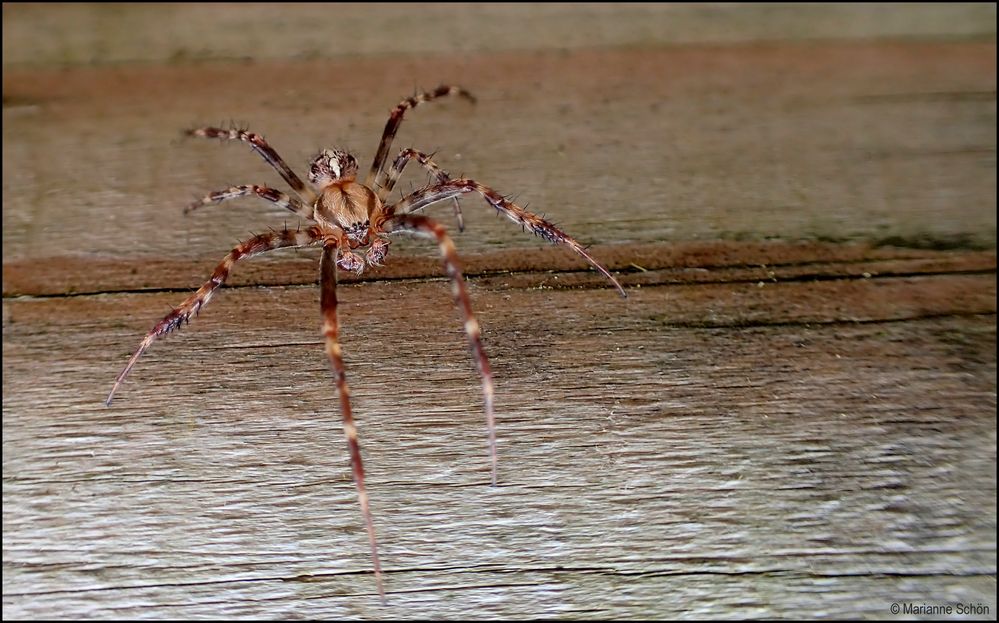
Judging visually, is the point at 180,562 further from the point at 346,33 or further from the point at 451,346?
the point at 346,33

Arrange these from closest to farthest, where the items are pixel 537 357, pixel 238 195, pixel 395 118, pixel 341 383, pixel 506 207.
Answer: pixel 341 383
pixel 537 357
pixel 506 207
pixel 238 195
pixel 395 118

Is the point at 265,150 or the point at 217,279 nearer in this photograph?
the point at 217,279

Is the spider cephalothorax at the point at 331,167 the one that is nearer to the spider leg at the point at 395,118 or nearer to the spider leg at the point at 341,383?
the spider leg at the point at 395,118

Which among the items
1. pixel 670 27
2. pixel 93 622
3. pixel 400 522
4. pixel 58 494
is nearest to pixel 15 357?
pixel 58 494

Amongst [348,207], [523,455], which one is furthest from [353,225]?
[523,455]

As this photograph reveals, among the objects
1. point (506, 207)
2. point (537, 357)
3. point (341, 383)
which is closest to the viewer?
point (341, 383)

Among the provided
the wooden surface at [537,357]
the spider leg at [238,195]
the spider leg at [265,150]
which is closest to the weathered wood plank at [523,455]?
the wooden surface at [537,357]

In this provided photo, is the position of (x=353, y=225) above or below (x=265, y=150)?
below

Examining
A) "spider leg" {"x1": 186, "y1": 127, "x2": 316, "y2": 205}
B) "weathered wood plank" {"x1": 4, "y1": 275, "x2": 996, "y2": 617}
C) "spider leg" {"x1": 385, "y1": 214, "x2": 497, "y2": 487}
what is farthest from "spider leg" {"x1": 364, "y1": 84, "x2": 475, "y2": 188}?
"weathered wood plank" {"x1": 4, "y1": 275, "x2": 996, "y2": 617}

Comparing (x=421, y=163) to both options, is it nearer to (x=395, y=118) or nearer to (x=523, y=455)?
(x=395, y=118)

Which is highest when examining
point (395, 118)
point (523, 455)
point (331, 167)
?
point (395, 118)
